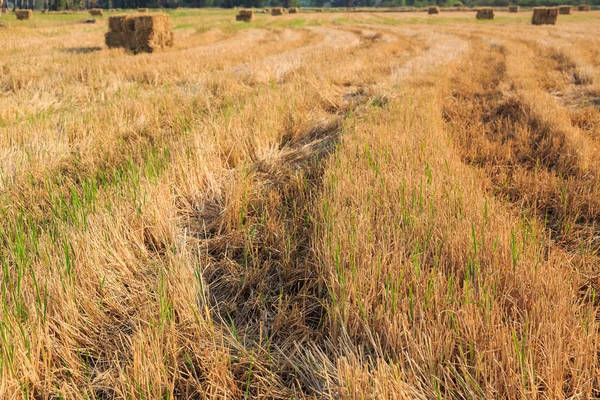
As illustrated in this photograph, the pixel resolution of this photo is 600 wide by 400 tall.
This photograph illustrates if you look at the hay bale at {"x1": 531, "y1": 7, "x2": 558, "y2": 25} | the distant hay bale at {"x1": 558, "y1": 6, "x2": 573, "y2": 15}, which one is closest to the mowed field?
the hay bale at {"x1": 531, "y1": 7, "x2": 558, "y2": 25}

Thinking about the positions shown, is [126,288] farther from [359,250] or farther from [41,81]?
[41,81]

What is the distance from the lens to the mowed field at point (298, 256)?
4.90ft

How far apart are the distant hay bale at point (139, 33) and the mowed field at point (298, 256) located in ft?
28.5

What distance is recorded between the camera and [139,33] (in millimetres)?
13008

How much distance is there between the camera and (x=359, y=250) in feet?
6.78

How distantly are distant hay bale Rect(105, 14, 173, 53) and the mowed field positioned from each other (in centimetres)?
867

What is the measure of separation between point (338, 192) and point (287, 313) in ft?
3.17

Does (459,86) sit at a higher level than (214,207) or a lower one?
higher

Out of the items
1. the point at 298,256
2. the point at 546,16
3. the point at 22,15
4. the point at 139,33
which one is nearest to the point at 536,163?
the point at 298,256

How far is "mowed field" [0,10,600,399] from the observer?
4.90 feet

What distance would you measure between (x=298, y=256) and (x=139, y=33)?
1282 centimetres

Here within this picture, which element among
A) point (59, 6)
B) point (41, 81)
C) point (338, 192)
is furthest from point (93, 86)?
point (59, 6)

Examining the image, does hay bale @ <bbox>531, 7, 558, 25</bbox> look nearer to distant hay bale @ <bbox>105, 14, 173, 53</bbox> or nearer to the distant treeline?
distant hay bale @ <bbox>105, 14, 173, 53</bbox>

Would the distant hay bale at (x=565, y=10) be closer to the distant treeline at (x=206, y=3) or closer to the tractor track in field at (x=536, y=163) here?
the distant treeline at (x=206, y=3)
